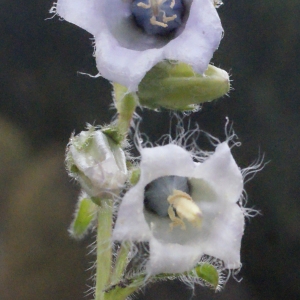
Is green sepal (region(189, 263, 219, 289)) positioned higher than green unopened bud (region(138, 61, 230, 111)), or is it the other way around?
green unopened bud (region(138, 61, 230, 111))

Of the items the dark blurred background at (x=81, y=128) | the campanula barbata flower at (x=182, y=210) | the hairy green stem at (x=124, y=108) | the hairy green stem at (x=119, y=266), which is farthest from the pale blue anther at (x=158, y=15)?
the dark blurred background at (x=81, y=128)

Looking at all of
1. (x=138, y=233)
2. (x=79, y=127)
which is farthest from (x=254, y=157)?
(x=138, y=233)

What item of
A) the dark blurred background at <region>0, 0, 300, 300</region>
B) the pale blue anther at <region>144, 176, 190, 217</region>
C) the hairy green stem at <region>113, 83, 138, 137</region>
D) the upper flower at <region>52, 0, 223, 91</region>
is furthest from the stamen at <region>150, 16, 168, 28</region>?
the dark blurred background at <region>0, 0, 300, 300</region>

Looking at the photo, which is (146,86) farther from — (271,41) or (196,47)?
(271,41)

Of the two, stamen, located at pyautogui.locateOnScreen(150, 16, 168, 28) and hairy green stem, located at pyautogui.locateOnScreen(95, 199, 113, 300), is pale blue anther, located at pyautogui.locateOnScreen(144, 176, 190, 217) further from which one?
stamen, located at pyautogui.locateOnScreen(150, 16, 168, 28)

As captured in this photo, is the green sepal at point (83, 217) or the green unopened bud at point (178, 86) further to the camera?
the green sepal at point (83, 217)

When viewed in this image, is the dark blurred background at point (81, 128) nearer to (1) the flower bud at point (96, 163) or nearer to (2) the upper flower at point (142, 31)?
(2) the upper flower at point (142, 31)
